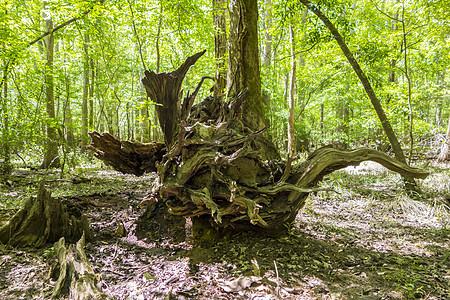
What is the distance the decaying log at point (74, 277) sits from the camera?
1925 mm

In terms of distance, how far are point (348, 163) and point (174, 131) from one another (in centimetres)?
269

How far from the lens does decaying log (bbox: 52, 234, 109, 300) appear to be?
1.92m

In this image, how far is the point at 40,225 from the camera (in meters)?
3.08

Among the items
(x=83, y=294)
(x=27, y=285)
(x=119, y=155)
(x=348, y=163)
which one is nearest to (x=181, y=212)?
(x=83, y=294)

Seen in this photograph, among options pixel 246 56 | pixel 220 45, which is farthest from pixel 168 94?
pixel 220 45

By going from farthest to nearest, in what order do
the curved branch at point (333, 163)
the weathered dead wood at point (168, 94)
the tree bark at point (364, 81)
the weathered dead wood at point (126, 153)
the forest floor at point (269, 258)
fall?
the tree bark at point (364, 81) < the weathered dead wood at point (126, 153) < the weathered dead wood at point (168, 94) < the curved branch at point (333, 163) < the forest floor at point (269, 258)

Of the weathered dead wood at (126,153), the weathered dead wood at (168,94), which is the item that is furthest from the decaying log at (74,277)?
the weathered dead wood at (168,94)

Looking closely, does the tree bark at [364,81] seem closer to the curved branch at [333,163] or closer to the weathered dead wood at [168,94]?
the curved branch at [333,163]

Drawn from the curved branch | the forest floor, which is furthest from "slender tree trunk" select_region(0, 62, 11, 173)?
the curved branch

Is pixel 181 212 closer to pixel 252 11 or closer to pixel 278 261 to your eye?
pixel 278 261

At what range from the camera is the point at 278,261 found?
2.65 m

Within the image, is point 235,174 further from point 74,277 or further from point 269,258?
point 74,277

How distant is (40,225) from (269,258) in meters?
3.05

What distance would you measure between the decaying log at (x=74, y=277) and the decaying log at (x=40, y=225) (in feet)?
1.86
